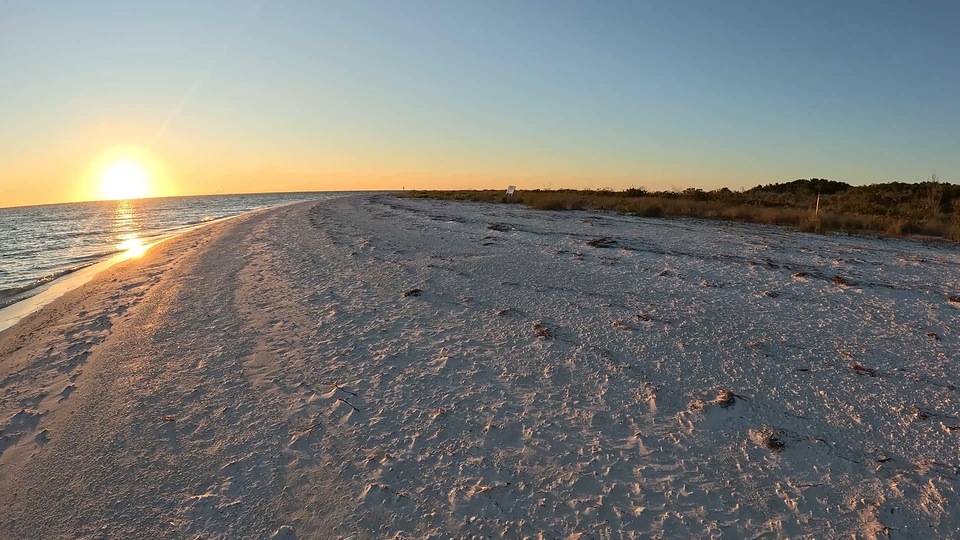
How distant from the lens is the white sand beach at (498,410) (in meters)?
3.38

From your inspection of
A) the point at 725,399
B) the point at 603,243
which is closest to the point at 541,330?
the point at 725,399

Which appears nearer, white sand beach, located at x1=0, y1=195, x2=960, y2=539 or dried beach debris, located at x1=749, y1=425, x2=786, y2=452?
white sand beach, located at x1=0, y1=195, x2=960, y2=539

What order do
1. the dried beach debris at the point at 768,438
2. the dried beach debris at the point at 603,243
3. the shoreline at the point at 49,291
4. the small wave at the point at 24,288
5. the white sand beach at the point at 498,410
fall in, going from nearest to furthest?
the white sand beach at the point at 498,410 < the dried beach debris at the point at 768,438 < the shoreline at the point at 49,291 < the small wave at the point at 24,288 < the dried beach debris at the point at 603,243

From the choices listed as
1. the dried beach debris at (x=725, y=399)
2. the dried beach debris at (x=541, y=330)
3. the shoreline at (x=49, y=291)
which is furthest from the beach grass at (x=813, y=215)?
the shoreline at (x=49, y=291)

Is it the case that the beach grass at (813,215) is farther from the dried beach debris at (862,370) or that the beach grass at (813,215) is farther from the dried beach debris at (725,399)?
the dried beach debris at (725,399)

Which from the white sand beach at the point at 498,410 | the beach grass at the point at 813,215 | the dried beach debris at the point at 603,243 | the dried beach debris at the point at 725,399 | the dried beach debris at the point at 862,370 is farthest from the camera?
the beach grass at the point at 813,215

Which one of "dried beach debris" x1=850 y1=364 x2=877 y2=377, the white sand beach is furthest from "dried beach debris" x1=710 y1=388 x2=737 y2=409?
"dried beach debris" x1=850 y1=364 x2=877 y2=377

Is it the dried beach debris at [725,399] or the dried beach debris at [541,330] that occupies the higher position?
the dried beach debris at [541,330]

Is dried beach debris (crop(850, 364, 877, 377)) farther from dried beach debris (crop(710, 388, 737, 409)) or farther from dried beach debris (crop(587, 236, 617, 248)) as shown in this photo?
dried beach debris (crop(587, 236, 617, 248))

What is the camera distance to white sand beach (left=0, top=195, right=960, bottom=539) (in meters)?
3.38

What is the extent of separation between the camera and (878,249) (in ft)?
40.4

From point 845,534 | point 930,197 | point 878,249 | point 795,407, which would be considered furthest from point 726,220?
point 845,534

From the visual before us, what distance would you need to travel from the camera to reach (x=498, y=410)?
181 inches

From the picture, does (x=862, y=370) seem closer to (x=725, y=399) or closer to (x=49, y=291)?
(x=725, y=399)
